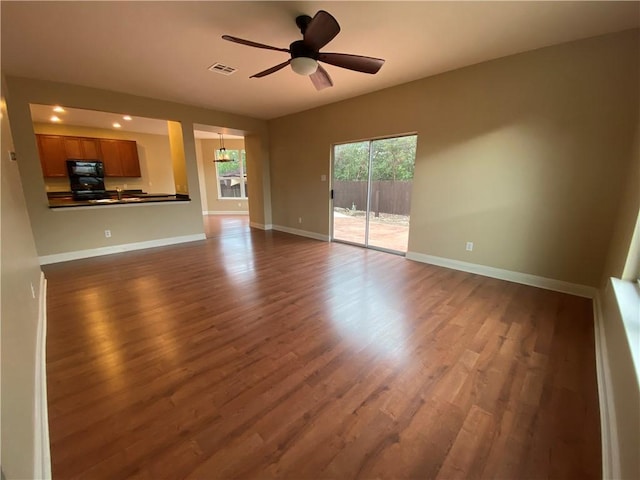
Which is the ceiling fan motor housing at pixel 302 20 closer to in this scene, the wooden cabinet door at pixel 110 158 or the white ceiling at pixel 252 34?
the white ceiling at pixel 252 34

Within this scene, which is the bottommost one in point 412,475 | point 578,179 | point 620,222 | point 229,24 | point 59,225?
point 412,475

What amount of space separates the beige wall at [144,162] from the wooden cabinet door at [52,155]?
0.29m

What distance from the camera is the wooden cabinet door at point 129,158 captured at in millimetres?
6992

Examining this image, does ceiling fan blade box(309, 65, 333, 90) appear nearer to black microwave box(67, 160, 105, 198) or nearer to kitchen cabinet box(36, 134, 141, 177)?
black microwave box(67, 160, 105, 198)

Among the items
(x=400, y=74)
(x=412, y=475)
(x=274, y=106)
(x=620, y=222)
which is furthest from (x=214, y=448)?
(x=274, y=106)

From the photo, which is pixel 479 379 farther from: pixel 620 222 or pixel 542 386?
pixel 620 222

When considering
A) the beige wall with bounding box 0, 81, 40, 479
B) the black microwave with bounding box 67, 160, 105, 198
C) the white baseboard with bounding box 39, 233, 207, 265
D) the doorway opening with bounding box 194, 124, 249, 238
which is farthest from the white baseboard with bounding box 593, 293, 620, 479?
the black microwave with bounding box 67, 160, 105, 198

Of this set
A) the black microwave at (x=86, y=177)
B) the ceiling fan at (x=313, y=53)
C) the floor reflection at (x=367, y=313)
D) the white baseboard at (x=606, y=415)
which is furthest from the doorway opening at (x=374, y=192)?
the black microwave at (x=86, y=177)

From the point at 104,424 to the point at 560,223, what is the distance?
432 centimetres

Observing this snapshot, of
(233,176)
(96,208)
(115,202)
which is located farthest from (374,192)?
(233,176)

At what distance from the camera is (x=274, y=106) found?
16.6ft

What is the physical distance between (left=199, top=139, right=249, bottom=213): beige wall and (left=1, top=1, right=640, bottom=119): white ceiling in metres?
5.23

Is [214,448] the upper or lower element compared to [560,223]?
lower

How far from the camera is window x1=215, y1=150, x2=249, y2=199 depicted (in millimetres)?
9083
